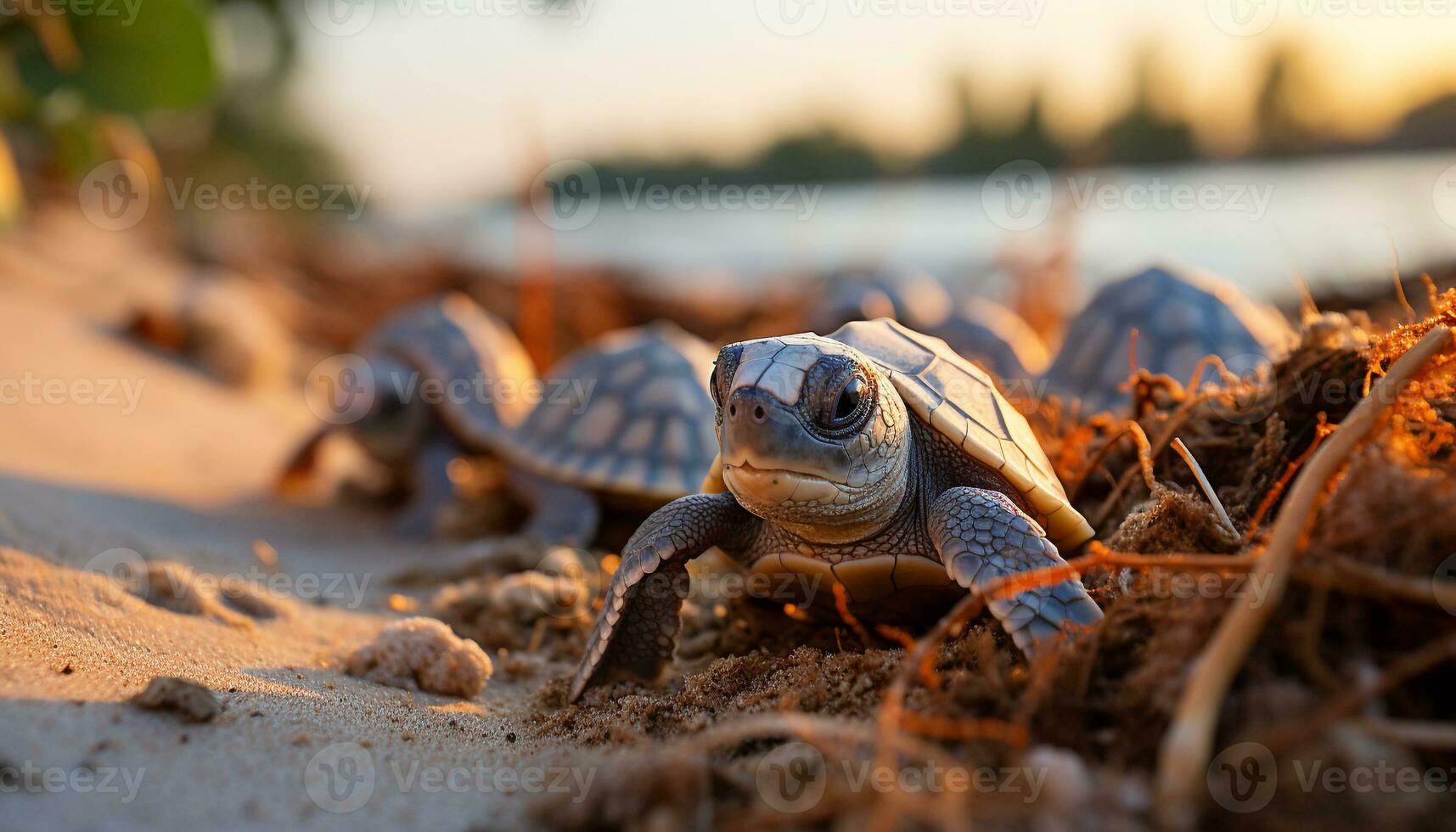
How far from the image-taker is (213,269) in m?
11.4

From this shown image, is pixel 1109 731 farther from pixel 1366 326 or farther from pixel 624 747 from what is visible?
pixel 1366 326

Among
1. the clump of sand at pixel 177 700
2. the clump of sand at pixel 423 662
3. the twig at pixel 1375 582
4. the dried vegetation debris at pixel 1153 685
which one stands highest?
the twig at pixel 1375 582

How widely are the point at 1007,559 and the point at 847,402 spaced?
16.6 inches

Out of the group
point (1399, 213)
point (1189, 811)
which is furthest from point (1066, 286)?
point (1189, 811)

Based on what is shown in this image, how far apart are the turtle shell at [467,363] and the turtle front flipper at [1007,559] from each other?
3.39m

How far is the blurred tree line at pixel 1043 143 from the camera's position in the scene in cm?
1512

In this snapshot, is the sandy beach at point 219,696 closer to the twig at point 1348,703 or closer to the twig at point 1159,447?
the twig at point 1348,703

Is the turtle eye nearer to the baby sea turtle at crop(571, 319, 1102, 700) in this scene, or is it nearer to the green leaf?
the baby sea turtle at crop(571, 319, 1102, 700)

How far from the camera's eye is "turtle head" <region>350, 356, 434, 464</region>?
17.5ft

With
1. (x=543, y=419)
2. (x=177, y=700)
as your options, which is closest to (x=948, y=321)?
(x=543, y=419)

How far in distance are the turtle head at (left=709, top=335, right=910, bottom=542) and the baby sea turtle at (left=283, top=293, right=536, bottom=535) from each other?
3.24m

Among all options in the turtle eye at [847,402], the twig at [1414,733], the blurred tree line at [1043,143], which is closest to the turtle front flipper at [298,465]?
the turtle eye at [847,402]

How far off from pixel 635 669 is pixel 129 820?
3.45 feet

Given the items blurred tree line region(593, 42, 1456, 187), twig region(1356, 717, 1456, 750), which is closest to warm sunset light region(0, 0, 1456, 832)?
twig region(1356, 717, 1456, 750)
